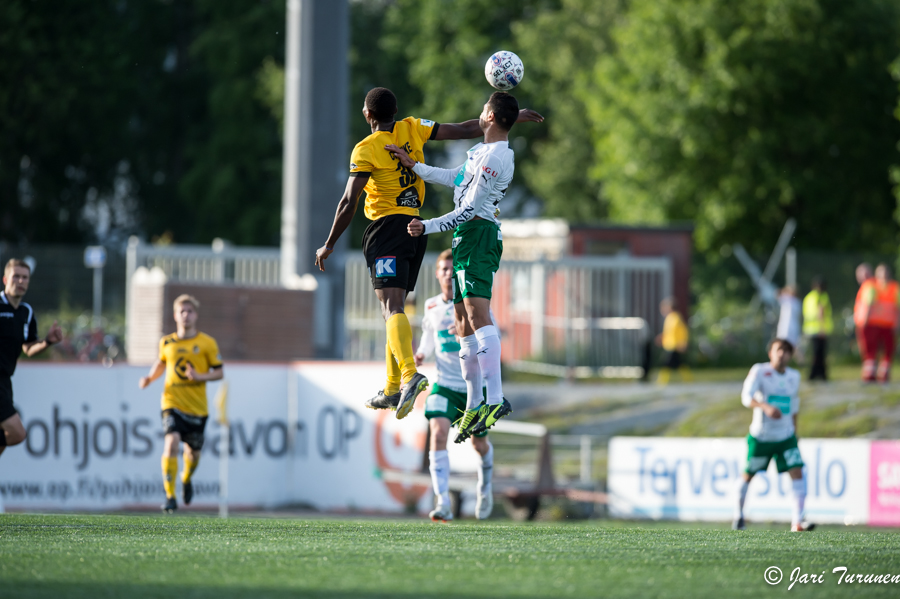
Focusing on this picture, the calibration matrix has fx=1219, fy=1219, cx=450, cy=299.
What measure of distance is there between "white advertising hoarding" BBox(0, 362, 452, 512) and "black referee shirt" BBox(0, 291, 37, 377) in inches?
218

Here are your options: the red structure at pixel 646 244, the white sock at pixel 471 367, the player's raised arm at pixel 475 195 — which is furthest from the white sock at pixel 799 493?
the red structure at pixel 646 244

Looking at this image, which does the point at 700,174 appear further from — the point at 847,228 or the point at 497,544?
the point at 497,544

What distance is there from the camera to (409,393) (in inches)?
361

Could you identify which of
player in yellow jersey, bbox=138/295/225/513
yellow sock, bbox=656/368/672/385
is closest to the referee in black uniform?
player in yellow jersey, bbox=138/295/225/513

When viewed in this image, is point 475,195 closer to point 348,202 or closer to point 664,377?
point 348,202

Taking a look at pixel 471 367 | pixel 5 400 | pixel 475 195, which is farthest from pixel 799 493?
pixel 5 400

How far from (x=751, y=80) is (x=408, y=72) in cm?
1914

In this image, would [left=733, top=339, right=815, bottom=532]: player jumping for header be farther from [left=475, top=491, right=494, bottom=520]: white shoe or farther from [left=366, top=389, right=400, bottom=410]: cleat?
[left=366, top=389, right=400, bottom=410]: cleat

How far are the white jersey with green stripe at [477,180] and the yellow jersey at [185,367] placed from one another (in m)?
5.17

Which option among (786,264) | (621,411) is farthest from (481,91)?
(621,411)

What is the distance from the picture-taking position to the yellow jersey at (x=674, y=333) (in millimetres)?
25312

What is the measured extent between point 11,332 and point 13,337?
5 cm

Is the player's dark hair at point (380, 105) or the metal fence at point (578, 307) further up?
the player's dark hair at point (380, 105)

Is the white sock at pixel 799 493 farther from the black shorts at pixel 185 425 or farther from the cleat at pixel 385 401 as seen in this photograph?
the black shorts at pixel 185 425
